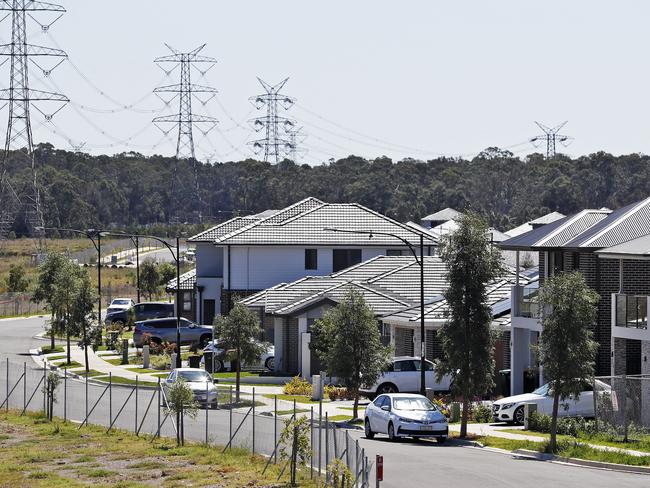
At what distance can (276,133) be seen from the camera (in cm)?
17675

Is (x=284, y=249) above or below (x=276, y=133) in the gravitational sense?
below

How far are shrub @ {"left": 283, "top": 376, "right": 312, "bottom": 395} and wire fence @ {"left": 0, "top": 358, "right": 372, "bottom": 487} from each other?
2041mm

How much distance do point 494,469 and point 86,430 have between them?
15.2 meters

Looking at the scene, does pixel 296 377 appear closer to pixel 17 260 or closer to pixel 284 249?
pixel 284 249

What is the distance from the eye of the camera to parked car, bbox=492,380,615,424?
1662 inches

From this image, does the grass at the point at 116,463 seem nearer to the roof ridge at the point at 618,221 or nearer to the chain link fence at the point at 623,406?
the chain link fence at the point at 623,406

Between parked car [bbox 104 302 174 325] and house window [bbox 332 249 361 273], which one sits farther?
parked car [bbox 104 302 174 325]

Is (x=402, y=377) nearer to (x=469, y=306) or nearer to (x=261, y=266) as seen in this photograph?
(x=469, y=306)

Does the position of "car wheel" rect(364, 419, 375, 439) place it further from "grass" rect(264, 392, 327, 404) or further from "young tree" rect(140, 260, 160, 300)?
"young tree" rect(140, 260, 160, 300)

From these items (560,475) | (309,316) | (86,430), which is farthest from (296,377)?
(560,475)

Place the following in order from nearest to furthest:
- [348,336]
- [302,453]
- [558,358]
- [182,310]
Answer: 1. [302,453]
2. [558,358]
3. [348,336]
4. [182,310]

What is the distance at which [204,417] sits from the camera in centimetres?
4531

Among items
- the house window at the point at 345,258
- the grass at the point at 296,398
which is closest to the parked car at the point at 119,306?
the house window at the point at 345,258

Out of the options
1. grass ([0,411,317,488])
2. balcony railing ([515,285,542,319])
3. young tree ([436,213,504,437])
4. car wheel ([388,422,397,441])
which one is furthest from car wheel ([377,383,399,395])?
grass ([0,411,317,488])
